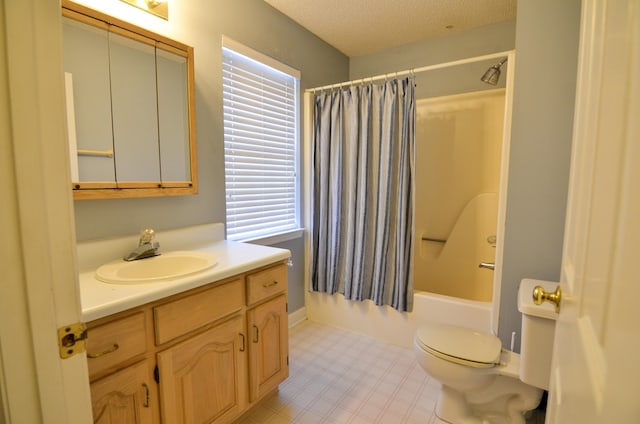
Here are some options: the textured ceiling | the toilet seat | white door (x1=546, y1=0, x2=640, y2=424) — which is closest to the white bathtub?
the toilet seat

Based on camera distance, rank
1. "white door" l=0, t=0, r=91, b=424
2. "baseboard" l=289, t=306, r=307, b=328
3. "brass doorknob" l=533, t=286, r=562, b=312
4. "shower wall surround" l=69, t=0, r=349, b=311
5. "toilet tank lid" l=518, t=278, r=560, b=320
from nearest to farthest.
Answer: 1. "white door" l=0, t=0, r=91, b=424
2. "brass doorknob" l=533, t=286, r=562, b=312
3. "toilet tank lid" l=518, t=278, r=560, b=320
4. "shower wall surround" l=69, t=0, r=349, b=311
5. "baseboard" l=289, t=306, r=307, b=328

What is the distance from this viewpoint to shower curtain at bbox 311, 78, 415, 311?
7.14 feet

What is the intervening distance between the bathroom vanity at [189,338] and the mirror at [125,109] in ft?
0.95

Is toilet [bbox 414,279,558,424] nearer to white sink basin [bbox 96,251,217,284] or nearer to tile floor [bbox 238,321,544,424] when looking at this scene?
tile floor [bbox 238,321,544,424]

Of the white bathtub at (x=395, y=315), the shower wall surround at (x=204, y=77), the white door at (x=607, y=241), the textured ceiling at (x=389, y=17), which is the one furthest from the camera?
the textured ceiling at (x=389, y=17)

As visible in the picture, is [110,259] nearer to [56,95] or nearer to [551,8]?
[56,95]

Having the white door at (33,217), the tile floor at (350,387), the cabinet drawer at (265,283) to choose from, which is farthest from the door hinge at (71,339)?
the tile floor at (350,387)

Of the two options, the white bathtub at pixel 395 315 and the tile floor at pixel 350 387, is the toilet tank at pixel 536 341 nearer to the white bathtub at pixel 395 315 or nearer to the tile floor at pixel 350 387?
the tile floor at pixel 350 387

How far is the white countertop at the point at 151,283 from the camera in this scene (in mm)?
958

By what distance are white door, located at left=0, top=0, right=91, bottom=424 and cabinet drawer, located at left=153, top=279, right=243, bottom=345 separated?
61cm

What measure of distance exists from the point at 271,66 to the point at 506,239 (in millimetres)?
1871

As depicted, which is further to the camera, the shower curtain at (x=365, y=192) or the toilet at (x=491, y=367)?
the shower curtain at (x=365, y=192)

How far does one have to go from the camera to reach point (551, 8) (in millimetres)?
1467

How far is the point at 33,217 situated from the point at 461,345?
1684 millimetres
